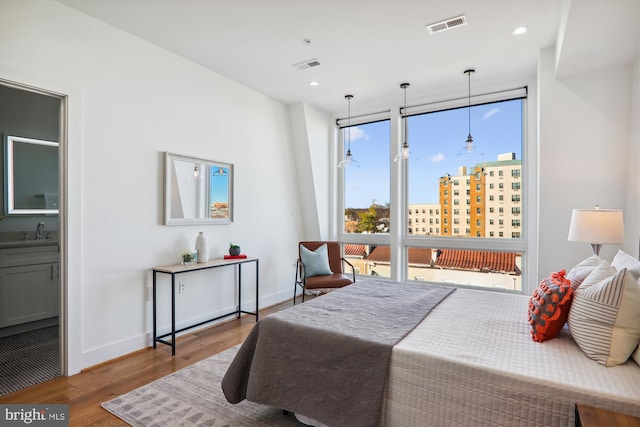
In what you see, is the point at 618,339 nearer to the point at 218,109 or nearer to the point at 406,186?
the point at 406,186

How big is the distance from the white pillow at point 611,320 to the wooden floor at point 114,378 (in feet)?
8.54

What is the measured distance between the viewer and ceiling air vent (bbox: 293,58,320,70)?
141 inches

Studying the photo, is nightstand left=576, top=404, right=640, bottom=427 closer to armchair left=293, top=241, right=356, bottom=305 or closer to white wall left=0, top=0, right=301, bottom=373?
armchair left=293, top=241, right=356, bottom=305

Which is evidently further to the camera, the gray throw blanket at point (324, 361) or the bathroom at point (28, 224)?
the bathroom at point (28, 224)

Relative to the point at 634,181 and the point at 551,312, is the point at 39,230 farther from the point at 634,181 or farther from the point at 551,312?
the point at 634,181

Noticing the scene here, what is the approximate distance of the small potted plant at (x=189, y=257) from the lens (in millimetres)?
3361

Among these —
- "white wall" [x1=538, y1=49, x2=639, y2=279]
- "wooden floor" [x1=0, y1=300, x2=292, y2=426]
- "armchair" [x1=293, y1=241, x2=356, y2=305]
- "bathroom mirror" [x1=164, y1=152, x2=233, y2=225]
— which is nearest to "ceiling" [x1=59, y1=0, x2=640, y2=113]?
"white wall" [x1=538, y1=49, x2=639, y2=279]

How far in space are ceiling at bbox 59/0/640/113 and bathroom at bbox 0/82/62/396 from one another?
63.8 inches

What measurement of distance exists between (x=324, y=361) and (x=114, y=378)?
1863 mm

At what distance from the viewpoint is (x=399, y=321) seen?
2119 millimetres

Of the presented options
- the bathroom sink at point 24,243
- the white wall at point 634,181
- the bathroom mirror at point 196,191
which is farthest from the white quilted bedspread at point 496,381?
the bathroom sink at point 24,243

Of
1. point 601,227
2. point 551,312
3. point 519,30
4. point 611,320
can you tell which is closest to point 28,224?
point 551,312

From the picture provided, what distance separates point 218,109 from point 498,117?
3521 millimetres

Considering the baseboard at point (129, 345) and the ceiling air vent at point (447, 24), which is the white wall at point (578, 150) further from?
the baseboard at point (129, 345)
